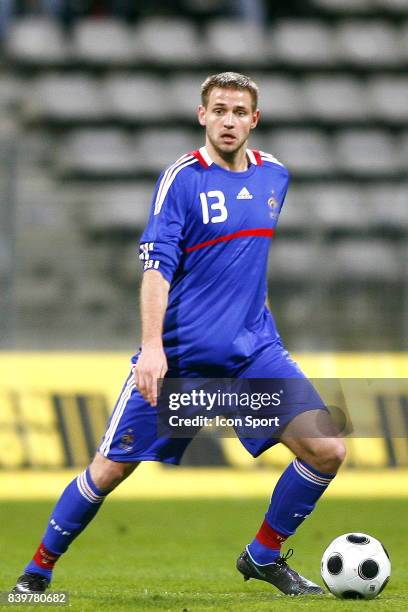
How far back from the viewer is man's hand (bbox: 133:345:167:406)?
4.83 metres

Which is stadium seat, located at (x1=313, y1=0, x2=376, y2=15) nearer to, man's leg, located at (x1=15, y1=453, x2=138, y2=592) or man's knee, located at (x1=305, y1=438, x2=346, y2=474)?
man's knee, located at (x1=305, y1=438, x2=346, y2=474)

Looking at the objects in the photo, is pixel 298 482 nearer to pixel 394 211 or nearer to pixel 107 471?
pixel 107 471

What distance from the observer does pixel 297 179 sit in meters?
15.1

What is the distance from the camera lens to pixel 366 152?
627 inches

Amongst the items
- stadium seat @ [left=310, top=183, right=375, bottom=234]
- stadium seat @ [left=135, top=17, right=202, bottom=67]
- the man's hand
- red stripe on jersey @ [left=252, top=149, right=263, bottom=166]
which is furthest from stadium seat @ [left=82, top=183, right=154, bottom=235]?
the man's hand

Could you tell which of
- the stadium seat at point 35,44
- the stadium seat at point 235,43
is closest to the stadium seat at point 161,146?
the stadium seat at point 235,43

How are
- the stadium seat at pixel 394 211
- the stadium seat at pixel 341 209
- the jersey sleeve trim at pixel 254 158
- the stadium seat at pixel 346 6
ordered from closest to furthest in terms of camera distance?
the jersey sleeve trim at pixel 254 158 → the stadium seat at pixel 394 211 → the stadium seat at pixel 341 209 → the stadium seat at pixel 346 6

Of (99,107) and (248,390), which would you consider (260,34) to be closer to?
(99,107)

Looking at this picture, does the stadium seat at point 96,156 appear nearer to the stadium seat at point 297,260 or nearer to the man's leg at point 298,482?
the stadium seat at point 297,260

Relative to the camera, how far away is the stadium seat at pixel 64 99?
15859 mm

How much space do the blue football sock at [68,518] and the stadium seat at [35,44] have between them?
1160 centimetres

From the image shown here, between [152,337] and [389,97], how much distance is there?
1228cm

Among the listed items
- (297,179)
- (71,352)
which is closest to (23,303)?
(71,352)

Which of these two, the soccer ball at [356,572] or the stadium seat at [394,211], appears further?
the stadium seat at [394,211]
